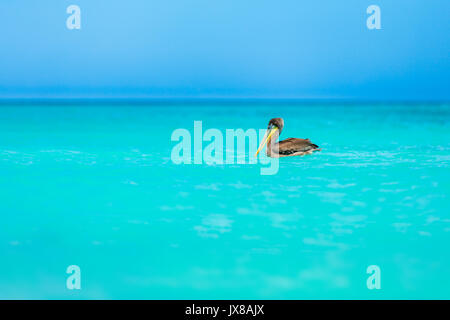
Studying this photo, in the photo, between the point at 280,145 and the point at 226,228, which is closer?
the point at 226,228

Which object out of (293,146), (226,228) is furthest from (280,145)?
(226,228)

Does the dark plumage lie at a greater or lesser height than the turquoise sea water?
greater

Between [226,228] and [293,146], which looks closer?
[226,228]

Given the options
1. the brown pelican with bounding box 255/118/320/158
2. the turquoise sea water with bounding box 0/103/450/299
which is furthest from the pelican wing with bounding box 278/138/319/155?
the turquoise sea water with bounding box 0/103/450/299

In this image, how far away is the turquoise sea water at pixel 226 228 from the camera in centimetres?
323

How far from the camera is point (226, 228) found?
14.2ft

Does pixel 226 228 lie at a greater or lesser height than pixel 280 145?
lesser

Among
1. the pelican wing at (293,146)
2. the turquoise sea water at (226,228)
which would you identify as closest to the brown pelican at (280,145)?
→ the pelican wing at (293,146)

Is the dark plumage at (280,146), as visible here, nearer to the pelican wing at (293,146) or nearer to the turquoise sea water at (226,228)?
the pelican wing at (293,146)

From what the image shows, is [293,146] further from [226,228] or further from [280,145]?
[226,228]

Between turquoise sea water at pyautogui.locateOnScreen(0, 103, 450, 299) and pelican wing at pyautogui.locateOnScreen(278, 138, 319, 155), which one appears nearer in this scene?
turquoise sea water at pyautogui.locateOnScreen(0, 103, 450, 299)

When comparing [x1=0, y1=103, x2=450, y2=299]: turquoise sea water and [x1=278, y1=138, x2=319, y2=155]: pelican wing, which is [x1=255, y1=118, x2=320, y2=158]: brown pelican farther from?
[x1=0, y1=103, x2=450, y2=299]: turquoise sea water

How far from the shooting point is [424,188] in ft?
18.6

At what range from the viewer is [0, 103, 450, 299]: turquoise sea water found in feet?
10.6
